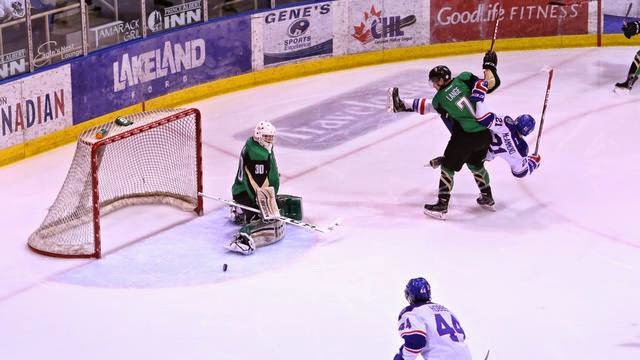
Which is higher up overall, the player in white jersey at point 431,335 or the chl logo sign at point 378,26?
the player in white jersey at point 431,335

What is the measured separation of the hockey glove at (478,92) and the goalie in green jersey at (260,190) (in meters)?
1.44

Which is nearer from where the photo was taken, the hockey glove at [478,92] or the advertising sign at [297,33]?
the hockey glove at [478,92]

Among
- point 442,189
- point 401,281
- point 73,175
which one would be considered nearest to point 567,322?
point 401,281

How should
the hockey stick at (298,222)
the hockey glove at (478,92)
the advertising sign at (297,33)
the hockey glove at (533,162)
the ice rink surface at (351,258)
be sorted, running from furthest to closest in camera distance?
1. the advertising sign at (297,33)
2. the hockey glove at (533,162)
3. the hockey glove at (478,92)
4. the hockey stick at (298,222)
5. the ice rink surface at (351,258)

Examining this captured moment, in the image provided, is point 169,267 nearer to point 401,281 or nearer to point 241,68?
point 401,281

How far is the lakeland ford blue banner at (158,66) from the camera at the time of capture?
11.8 metres

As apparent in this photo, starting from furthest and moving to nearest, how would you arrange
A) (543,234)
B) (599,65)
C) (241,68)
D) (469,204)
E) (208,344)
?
1. (599,65)
2. (241,68)
3. (469,204)
4. (543,234)
5. (208,344)

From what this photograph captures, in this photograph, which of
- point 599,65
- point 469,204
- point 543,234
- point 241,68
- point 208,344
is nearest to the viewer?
point 208,344

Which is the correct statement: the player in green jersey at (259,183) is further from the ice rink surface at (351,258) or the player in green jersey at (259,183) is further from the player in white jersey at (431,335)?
the player in white jersey at (431,335)

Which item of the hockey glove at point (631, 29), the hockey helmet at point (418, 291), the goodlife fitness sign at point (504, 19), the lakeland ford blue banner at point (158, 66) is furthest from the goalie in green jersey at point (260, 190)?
the goodlife fitness sign at point (504, 19)

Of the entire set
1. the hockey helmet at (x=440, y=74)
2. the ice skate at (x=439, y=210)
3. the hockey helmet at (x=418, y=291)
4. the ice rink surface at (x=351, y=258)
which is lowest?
the ice rink surface at (x=351, y=258)

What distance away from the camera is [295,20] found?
44.5 feet

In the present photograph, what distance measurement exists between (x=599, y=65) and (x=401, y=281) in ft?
20.0

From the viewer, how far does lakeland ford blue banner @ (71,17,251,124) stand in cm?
1183
